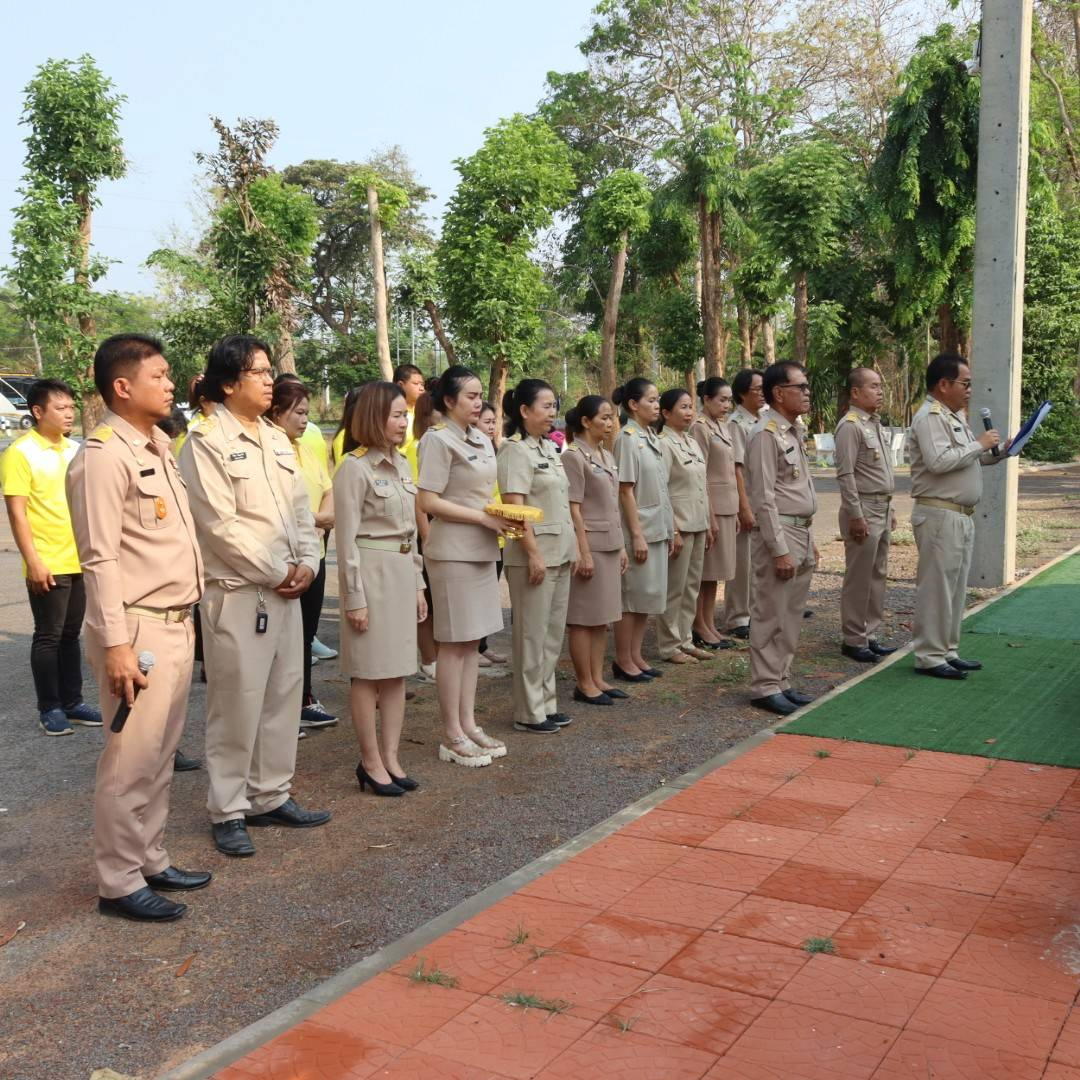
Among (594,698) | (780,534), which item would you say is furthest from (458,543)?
(780,534)

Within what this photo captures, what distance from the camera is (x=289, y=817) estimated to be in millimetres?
4484

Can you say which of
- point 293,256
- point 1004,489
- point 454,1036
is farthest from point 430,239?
point 454,1036

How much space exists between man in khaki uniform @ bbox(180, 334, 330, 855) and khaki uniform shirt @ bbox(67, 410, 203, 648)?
24cm

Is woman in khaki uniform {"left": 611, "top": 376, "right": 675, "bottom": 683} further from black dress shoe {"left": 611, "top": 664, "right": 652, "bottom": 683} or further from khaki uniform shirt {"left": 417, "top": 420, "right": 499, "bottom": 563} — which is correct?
khaki uniform shirt {"left": 417, "top": 420, "right": 499, "bottom": 563}

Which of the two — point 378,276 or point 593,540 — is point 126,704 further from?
point 378,276

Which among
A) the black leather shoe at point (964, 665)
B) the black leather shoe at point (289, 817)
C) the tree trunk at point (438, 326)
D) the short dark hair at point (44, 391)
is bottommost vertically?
the black leather shoe at point (289, 817)

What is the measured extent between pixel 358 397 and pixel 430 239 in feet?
138

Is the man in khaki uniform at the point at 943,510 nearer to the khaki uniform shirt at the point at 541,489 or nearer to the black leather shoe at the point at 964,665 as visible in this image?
the black leather shoe at the point at 964,665

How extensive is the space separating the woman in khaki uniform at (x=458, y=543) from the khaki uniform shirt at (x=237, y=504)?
3.23ft

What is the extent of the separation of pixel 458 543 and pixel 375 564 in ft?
1.93

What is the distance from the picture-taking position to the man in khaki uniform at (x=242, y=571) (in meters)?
4.11

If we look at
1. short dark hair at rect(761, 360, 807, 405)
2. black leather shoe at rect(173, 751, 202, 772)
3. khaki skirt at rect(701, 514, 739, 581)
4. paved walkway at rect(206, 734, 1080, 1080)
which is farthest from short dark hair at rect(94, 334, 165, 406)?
khaki skirt at rect(701, 514, 739, 581)

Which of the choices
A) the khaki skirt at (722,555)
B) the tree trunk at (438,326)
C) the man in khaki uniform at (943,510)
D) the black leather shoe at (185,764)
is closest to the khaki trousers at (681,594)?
the khaki skirt at (722,555)

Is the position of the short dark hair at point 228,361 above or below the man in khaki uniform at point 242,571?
above
